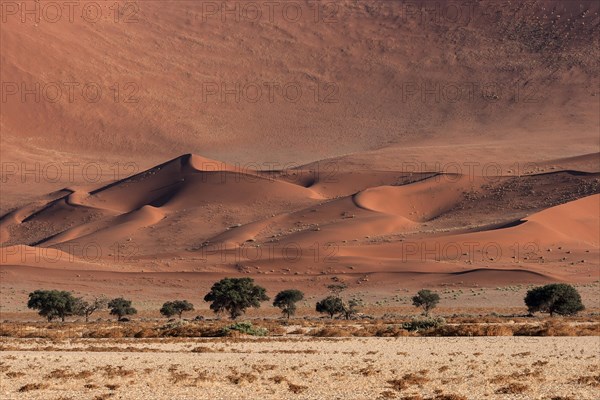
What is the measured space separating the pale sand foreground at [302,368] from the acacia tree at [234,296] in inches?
764

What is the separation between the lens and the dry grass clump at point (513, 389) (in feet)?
68.7

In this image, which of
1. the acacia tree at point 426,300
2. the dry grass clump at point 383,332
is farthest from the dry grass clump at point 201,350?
the acacia tree at point 426,300

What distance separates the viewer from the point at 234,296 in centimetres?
5397

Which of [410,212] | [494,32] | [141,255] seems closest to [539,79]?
[494,32]

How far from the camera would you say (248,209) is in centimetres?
10425

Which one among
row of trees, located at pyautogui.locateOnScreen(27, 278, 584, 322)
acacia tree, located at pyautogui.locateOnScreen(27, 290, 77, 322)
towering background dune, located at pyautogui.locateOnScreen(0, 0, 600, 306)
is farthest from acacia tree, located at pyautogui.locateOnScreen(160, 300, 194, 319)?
towering background dune, located at pyautogui.locateOnScreen(0, 0, 600, 306)

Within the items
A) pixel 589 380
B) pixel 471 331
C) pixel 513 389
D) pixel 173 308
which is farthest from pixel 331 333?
pixel 173 308

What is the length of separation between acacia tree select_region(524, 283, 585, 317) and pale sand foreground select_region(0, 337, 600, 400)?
16.8 meters

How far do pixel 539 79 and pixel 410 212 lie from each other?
63.8 meters

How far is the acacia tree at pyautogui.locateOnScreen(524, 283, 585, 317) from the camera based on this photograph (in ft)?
167

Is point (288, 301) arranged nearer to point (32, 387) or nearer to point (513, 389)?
point (32, 387)

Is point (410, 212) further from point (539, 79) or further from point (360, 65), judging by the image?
point (360, 65)

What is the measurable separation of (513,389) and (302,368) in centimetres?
582

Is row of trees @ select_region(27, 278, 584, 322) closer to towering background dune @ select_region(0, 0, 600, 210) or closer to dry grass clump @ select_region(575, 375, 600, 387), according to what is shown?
dry grass clump @ select_region(575, 375, 600, 387)
